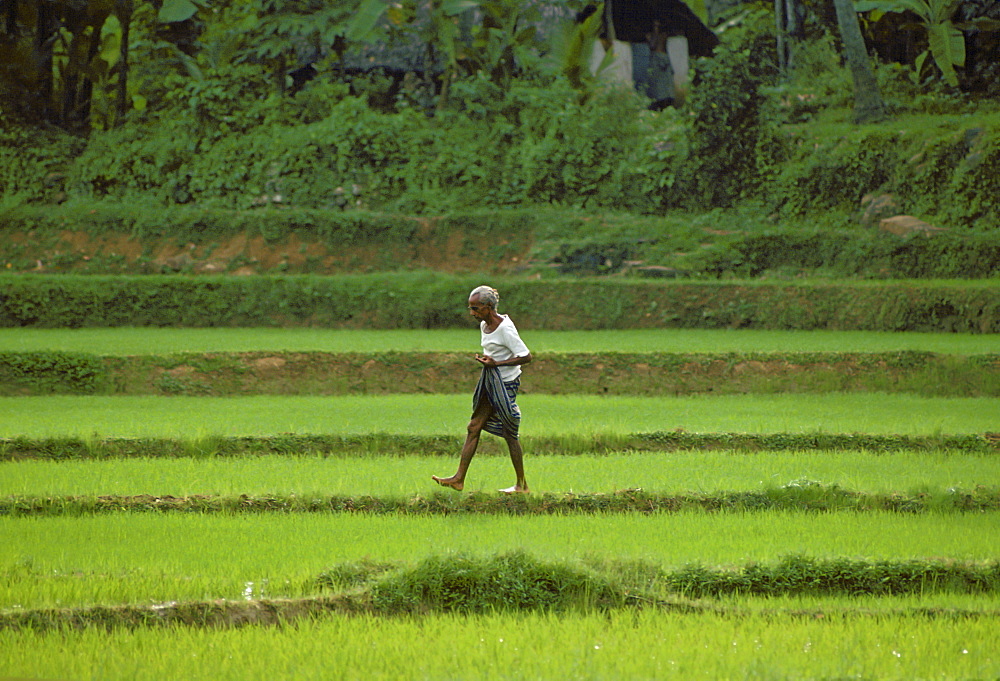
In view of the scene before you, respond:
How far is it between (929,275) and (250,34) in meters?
12.8

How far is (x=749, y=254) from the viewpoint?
15.8 metres

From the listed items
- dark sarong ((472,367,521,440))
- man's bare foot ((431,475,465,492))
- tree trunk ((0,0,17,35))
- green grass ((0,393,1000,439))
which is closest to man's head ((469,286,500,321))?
dark sarong ((472,367,521,440))

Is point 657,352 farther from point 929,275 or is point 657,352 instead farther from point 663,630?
point 663,630

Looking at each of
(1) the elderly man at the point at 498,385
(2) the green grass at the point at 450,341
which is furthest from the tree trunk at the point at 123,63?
(1) the elderly man at the point at 498,385

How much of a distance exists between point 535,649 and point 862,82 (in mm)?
16901

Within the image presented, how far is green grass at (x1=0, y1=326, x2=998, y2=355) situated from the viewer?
36.8 feet

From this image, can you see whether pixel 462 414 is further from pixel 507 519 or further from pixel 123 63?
pixel 123 63

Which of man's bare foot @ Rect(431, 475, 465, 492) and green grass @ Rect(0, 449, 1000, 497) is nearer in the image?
man's bare foot @ Rect(431, 475, 465, 492)

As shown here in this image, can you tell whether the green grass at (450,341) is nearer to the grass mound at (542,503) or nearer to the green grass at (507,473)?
the green grass at (507,473)

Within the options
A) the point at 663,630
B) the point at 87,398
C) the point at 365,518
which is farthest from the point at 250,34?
the point at 663,630

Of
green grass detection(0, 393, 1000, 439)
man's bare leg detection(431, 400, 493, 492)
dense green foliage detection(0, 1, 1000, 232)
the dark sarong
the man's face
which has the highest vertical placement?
dense green foliage detection(0, 1, 1000, 232)

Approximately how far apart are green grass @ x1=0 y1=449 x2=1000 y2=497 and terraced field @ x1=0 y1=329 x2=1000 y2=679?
4 centimetres

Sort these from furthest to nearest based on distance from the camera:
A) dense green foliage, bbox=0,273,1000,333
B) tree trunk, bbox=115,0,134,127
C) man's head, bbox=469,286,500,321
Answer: tree trunk, bbox=115,0,134,127 < dense green foliage, bbox=0,273,1000,333 < man's head, bbox=469,286,500,321

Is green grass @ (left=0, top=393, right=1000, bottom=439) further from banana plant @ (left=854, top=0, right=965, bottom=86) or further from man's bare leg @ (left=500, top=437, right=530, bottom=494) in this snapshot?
A: banana plant @ (left=854, top=0, right=965, bottom=86)
